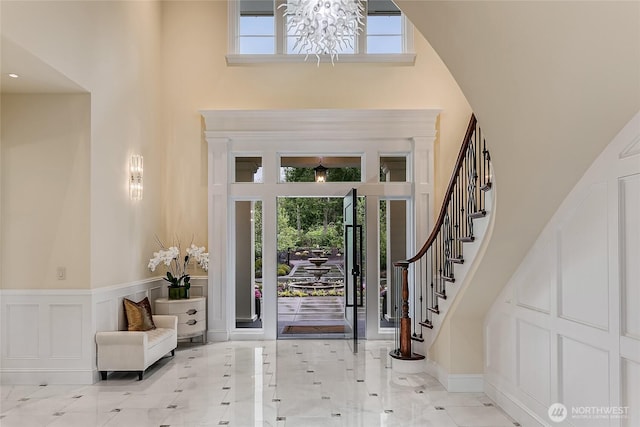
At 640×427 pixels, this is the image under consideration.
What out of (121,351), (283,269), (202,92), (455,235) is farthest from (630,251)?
(283,269)

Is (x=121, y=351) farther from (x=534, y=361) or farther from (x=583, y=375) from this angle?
(x=583, y=375)

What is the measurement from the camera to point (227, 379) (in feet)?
16.8

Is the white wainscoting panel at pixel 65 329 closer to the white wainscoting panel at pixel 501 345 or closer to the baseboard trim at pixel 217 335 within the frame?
the baseboard trim at pixel 217 335

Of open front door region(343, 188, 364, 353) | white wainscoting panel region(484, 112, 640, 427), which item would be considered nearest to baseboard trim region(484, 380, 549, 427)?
white wainscoting panel region(484, 112, 640, 427)

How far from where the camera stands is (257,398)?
4.48 meters

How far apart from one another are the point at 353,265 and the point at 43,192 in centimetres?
398

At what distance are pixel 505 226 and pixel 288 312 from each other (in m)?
6.45

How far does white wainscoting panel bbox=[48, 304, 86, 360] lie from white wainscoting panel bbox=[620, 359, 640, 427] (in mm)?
4773

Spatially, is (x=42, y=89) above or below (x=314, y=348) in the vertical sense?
above

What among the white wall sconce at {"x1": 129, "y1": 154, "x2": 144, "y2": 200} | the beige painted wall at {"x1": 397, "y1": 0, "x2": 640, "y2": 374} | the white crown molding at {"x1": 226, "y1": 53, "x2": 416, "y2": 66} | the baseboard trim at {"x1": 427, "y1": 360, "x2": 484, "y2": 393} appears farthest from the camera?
the white crown molding at {"x1": 226, "y1": 53, "x2": 416, "y2": 66}

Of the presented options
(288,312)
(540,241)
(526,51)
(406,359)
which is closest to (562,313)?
(540,241)

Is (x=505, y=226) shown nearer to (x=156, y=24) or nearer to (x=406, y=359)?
(x=406, y=359)

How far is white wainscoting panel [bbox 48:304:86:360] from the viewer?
4902 millimetres

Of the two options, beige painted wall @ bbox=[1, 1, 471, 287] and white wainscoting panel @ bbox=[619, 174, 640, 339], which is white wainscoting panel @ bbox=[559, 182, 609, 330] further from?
beige painted wall @ bbox=[1, 1, 471, 287]
